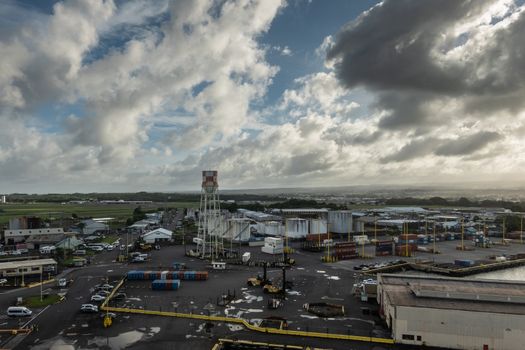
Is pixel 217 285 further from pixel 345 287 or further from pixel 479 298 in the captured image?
pixel 479 298

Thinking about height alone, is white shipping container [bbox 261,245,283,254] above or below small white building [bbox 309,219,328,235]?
below

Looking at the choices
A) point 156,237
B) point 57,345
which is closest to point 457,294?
point 57,345

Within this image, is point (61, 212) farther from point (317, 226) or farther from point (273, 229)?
point (317, 226)

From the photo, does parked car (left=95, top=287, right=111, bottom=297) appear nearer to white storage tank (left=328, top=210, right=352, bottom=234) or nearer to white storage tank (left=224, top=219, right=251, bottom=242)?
white storage tank (left=224, top=219, right=251, bottom=242)

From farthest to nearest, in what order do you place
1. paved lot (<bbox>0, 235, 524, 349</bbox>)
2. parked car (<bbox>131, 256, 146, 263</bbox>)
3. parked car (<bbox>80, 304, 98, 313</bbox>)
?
parked car (<bbox>131, 256, 146, 263</bbox>) < parked car (<bbox>80, 304, 98, 313</bbox>) < paved lot (<bbox>0, 235, 524, 349</bbox>)

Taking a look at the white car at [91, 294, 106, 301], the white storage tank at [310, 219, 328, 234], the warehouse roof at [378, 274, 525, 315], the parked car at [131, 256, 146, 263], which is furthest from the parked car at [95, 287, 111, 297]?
the white storage tank at [310, 219, 328, 234]

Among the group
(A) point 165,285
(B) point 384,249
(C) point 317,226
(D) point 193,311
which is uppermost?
(C) point 317,226
